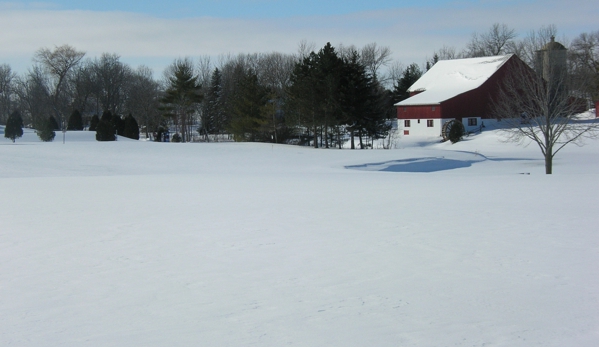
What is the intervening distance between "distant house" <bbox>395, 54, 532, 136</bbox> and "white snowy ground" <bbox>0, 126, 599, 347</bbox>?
45879mm

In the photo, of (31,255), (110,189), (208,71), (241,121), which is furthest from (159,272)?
(208,71)

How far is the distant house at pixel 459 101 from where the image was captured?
210 ft

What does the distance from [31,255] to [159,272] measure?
2646mm

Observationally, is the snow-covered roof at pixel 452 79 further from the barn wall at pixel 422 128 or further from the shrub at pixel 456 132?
the shrub at pixel 456 132

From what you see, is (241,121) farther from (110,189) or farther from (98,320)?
(98,320)

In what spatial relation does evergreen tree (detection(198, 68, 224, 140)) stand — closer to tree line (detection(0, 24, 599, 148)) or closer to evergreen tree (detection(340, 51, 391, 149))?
tree line (detection(0, 24, 599, 148))

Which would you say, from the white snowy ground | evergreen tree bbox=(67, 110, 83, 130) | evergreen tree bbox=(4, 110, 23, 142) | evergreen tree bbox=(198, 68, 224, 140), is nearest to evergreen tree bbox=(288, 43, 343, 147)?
evergreen tree bbox=(4, 110, 23, 142)

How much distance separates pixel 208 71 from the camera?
10731 cm

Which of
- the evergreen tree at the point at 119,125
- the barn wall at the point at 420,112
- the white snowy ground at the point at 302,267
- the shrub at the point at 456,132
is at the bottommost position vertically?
the white snowy ground at the point at 302,267

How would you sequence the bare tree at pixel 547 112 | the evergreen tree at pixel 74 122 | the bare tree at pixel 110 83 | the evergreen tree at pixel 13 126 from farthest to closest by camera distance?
1. the bare tree at pixel 110 83
2. the evergreen tree at pixel 74 122
3. the evergreen tree at pixel 13 126
4. the bare tree at pixel 547 112

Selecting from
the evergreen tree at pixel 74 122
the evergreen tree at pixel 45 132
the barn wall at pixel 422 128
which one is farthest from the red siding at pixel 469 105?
the evergreen tree at pixel 45 132

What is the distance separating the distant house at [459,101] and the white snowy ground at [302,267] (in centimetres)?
4588

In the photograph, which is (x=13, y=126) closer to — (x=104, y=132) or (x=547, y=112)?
(x=104, y=132)

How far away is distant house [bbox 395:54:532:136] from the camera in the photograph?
6412cm
